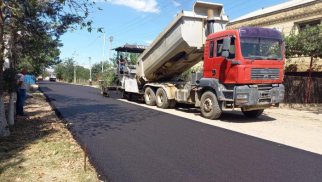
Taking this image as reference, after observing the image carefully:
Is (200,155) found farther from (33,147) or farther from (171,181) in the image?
(33,147)

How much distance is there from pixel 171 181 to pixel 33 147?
3583mm

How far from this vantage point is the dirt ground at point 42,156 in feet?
18.9

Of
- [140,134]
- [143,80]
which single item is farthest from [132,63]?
[140,134]

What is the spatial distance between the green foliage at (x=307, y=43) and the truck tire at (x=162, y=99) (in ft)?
23.5

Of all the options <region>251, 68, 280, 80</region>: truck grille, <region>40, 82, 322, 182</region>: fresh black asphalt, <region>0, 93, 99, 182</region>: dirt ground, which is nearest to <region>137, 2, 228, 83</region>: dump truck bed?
<region>251, 68, 280, 80</region>: truck grille

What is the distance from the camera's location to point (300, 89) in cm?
1855

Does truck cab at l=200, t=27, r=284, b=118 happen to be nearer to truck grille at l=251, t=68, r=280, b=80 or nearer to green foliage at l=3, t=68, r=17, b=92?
truck grille at l=251, t=68, r=280, b=80

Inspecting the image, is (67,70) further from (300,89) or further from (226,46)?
(226,46)

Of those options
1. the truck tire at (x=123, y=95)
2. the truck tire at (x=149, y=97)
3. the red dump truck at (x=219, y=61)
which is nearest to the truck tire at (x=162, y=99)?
the red dump truck at (x=219, y=61)

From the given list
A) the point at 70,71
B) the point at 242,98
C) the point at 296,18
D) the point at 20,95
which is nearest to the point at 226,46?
the point at 242,98

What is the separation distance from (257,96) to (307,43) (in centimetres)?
780

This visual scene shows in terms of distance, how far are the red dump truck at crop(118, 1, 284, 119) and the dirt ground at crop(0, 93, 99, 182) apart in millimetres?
4817

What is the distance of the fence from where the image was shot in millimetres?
18578

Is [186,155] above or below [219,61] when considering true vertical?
below
